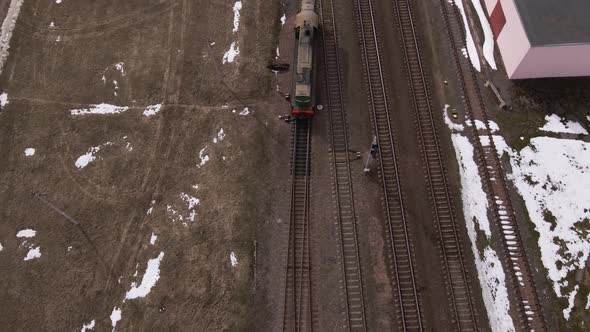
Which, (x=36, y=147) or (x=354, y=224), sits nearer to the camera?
(x=354, y=224)

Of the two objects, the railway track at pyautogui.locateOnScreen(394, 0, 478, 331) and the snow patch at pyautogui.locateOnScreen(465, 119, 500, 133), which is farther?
the snow patch at pyautogui.locateOnScreen(465, 119, 500, 133)

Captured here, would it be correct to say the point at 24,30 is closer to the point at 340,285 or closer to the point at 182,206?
the point at 182,206

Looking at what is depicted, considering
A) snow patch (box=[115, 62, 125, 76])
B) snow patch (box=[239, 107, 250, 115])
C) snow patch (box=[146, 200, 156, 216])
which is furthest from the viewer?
snow patch (box=[115, 62, 125, 76])

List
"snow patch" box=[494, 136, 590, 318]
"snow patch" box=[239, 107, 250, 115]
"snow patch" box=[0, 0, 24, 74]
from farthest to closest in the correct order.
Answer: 1. "snow patch" box=[0, 0, 24, 74]
2. "snow patch" box=[239, 107, 250, 115]
3. "snow patch" box=[494, 136, 590, 318]

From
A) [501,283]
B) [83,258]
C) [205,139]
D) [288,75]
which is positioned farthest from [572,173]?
[83,258]

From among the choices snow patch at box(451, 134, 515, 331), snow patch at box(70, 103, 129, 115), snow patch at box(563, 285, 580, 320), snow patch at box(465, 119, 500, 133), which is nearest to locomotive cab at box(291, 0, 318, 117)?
snow patch at box(451, 134, 515, 331)

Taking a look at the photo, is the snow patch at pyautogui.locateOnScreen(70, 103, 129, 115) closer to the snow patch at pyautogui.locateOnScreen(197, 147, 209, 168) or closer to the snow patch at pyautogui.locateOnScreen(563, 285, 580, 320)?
the snow patch at pyautogui.locateOnScreen(197, 147, 209, 168)

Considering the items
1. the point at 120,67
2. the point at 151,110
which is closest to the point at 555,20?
the point at 151,110
